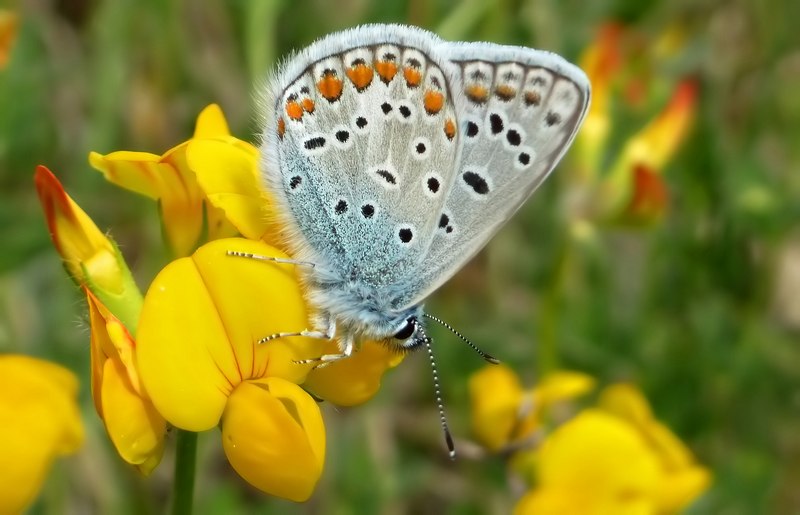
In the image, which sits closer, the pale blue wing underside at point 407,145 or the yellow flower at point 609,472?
the pale blue wing underside at point 407,145

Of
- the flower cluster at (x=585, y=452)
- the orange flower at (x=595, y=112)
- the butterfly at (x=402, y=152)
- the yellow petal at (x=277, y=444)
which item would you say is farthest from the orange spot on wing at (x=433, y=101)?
the orange flower at (x=595, y=112)

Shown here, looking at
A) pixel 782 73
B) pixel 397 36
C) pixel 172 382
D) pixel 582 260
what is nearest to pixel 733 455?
pixel 582 260

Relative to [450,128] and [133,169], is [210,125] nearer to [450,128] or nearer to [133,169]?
[133,169]

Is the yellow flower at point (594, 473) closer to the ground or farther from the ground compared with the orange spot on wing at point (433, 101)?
closer to the ground

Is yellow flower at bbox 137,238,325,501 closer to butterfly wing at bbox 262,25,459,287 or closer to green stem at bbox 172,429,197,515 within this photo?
green stem at bbox 172,429,197,515

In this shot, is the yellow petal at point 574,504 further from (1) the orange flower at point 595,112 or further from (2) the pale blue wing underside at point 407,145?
(1) the orange flower at point 595,112

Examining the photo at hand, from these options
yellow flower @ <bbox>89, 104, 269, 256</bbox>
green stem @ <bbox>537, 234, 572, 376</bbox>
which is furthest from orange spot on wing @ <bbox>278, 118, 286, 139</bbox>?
green stem @ <bbox>537, 234, 572, 376</bbox>

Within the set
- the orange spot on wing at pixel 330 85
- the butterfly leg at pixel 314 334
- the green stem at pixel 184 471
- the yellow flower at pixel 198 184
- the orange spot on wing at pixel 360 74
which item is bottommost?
the green stem at pixel 184 471

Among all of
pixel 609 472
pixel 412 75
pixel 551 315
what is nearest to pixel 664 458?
pixel 609 472
